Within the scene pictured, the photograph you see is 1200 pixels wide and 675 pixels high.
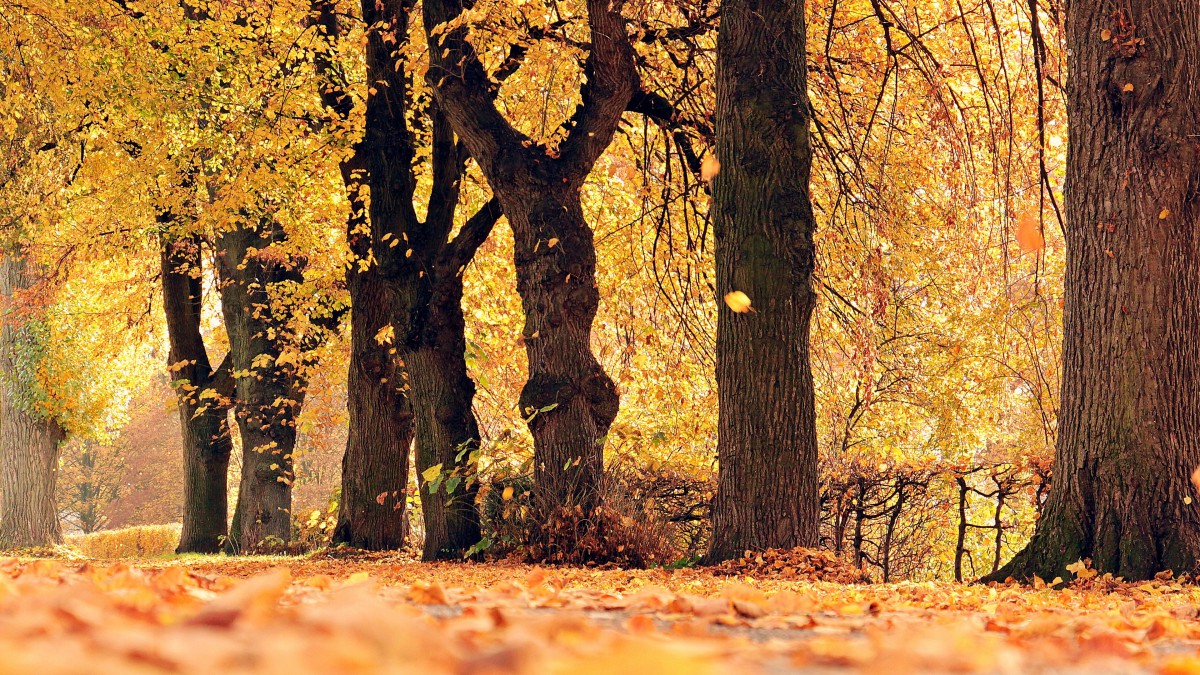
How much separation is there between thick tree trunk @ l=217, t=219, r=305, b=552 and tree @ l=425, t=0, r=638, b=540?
22.6 feet

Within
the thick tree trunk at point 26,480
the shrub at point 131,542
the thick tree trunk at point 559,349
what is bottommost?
the shrub at point 131,542

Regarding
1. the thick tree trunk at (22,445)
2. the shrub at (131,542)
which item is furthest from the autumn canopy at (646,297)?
the shrub at (131,542)

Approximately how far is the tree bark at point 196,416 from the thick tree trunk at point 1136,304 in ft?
44.2

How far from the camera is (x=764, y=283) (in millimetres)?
7395

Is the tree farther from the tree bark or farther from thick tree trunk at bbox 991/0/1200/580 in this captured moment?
the tree bark

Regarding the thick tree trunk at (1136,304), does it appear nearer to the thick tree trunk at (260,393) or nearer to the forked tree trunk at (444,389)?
the forked tree trunk at (444,389)

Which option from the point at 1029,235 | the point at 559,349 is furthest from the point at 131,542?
the point at 1029,235

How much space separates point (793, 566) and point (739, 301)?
1733 millimetres

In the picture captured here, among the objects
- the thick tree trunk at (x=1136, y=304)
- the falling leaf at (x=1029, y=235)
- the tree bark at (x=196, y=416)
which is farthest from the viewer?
the tree bark at (x=196, y=416)

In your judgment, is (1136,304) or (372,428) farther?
(372,428)

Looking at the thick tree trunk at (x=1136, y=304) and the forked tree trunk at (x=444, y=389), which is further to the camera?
the forked tree trunk at (x=444, y=389)

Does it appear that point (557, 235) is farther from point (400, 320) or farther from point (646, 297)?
point (646, 297)

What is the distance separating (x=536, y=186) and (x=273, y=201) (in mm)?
6744

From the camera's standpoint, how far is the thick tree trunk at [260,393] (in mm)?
15578
